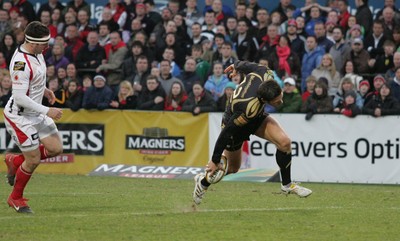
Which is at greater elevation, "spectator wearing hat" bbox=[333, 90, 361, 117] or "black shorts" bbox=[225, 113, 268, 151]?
"black shorts" bbox=[225, 113, 268, 151]

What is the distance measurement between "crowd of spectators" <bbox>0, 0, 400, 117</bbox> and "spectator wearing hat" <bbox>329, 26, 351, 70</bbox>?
0.07ft

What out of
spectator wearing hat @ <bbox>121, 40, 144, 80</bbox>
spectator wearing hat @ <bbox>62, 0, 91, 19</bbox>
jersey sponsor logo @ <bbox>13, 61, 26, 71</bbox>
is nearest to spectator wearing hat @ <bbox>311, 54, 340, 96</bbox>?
spectator wearing hat @ <bbox>121, 40, 144, 80</bbox>

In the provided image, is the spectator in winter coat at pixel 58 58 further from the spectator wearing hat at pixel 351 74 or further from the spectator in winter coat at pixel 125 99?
the spectator wearing hat at pixel 351 74

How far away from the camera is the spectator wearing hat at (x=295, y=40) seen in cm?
2055

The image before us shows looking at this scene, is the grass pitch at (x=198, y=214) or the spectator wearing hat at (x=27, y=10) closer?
the grass pitch at (x=198, y=214)

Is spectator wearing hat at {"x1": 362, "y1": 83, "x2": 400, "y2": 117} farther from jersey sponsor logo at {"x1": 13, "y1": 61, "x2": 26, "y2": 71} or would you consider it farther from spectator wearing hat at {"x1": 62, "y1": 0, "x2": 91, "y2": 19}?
spectator wearing hat at {"x1": 62, "y1": 0, "x2": 91, "y2": 19}

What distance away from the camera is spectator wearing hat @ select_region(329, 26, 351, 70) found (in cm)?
1986

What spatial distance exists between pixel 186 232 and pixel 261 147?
7.92m

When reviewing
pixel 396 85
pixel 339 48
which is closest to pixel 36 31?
pixel 396 85

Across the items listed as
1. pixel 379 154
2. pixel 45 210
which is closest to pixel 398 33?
pixel 379 154

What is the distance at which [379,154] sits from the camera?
17.6m

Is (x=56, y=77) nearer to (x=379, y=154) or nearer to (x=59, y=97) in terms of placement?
(x=59, y=97)

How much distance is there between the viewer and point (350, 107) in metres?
18.0

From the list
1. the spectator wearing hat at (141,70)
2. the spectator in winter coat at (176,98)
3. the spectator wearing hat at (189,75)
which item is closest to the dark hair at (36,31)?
Answer: the spectator in winter coat at (176,98)
